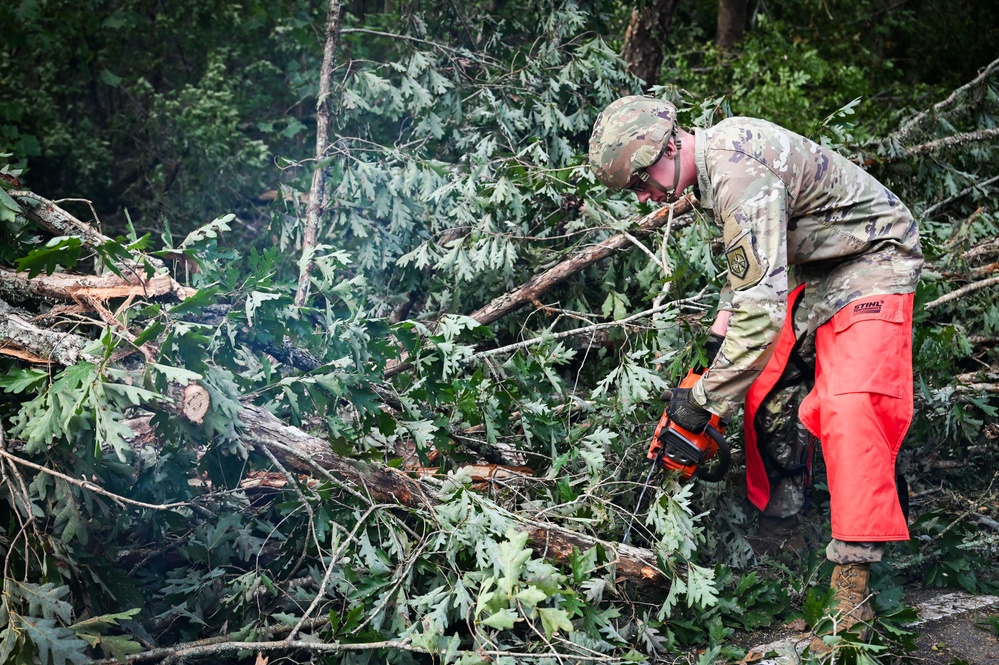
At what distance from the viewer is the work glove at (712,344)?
363 centimetres

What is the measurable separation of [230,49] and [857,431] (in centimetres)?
724

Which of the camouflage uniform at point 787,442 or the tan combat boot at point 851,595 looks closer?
the tan combat boot at point 851,595

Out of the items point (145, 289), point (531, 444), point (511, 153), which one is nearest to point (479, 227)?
point (511, 153)

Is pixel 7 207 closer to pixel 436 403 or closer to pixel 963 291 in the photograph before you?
pixel 436 403

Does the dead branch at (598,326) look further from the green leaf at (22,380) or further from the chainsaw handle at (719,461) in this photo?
the green leaf at (22,380)

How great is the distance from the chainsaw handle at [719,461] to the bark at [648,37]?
4290 mm

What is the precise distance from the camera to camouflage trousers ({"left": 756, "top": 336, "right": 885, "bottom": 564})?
369 cm

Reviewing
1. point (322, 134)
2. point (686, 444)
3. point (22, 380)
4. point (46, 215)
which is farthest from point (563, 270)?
point (22, 380)

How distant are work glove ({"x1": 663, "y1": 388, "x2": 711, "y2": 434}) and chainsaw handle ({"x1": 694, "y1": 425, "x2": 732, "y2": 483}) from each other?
0.04 m

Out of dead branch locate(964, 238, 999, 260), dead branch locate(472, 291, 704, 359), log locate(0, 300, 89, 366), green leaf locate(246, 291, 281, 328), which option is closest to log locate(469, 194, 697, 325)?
dead branch locate(472, 291, 704, 359)

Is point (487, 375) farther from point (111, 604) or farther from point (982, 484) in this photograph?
point (982, 484)

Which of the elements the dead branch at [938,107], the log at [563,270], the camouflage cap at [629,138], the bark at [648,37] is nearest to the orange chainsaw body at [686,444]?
Answer: the camouflage cap at [629,138]

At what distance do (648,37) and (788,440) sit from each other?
14.7 ft

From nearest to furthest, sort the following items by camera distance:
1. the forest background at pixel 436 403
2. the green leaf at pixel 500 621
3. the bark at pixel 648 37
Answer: the green leaf at pixel 500 621, the forest background at pixel 436 403, the bark at pixel 648 37
